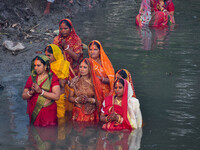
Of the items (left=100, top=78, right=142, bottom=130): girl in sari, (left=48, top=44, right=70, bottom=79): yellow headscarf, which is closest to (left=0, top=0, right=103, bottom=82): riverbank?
(left=48, top=44, right=70, bottom=79): yellow headscarf

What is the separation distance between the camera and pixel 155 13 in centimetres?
1440

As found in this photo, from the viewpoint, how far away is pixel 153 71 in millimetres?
9047

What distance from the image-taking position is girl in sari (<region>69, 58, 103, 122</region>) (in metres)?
6.19

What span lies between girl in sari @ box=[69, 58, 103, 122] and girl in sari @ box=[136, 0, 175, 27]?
28.0ft

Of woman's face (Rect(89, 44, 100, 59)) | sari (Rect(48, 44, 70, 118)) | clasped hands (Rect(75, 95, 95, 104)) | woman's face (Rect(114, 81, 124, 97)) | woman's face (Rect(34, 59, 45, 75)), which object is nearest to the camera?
woman's face (Rect(34, 59, 45, 75))

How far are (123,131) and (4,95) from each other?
2726 mm

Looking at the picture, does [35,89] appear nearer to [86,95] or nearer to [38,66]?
[38,66]

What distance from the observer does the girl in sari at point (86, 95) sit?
244 inches

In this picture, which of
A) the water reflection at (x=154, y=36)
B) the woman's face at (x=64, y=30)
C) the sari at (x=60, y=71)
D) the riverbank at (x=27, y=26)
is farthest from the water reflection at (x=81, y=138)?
the water reflection at (x=154, y=36)

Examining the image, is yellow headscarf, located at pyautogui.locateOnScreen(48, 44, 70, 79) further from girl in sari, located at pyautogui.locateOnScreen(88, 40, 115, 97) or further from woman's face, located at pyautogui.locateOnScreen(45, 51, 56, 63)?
girl in sari, located at pyautogui.locateOnScreen(88, 40, 115, 97)

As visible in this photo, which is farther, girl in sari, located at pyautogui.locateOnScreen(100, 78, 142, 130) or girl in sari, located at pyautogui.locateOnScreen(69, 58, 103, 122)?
girl in sari, located at pyautogui.locateOnScreen(69, 58, 103, 122)

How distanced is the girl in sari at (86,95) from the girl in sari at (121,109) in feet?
0.89

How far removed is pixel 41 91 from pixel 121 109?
1223mm

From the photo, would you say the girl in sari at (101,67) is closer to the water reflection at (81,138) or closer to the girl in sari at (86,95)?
the girl in sari at (86,95)
